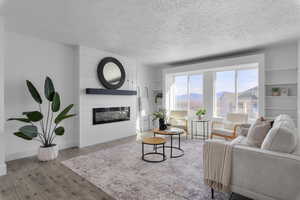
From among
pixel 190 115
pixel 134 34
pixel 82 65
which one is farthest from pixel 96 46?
pixel 190 115

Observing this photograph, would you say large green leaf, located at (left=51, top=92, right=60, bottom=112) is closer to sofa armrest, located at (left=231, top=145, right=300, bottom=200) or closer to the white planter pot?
the white planter pot

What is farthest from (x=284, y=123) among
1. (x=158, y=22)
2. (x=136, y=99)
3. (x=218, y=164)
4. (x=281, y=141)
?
(x=136, y=99)

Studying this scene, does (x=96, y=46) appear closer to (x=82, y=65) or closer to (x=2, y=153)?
(x=82, y=65)

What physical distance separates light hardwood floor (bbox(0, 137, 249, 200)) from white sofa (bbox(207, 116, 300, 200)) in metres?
0.38

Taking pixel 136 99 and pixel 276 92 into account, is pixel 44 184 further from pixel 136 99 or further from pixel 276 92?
pixel 276 92

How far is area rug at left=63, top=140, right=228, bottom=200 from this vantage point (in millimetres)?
2055

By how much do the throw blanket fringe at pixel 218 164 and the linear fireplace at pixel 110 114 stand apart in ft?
10.7

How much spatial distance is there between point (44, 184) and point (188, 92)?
5.02 meters

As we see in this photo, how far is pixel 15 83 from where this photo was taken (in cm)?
325

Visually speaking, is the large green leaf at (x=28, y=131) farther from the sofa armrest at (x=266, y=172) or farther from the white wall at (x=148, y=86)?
the white wall at (x=148, y=86)

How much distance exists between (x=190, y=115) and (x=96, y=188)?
4.34 meters

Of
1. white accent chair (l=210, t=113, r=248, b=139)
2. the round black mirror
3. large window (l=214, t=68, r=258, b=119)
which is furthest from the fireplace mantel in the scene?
large window (l=214, t=68, r=258, b=119)

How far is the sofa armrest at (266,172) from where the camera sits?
148cm

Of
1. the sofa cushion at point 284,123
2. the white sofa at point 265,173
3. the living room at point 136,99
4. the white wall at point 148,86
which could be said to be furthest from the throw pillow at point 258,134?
the white wall at point 148,86
